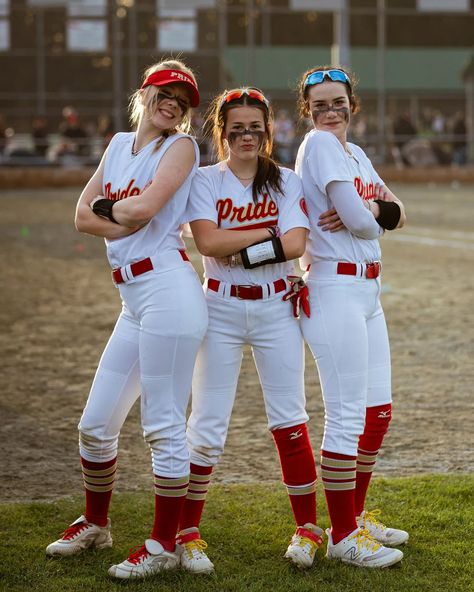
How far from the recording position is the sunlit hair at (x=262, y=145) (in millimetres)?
4355

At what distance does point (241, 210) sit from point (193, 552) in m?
1.36

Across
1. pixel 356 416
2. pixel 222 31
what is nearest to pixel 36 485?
pixel 356 416

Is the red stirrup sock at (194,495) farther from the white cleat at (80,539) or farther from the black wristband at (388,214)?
the black wristband at (388,214)

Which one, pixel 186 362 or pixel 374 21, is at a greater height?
pixel 374 21

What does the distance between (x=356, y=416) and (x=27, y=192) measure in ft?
83.0

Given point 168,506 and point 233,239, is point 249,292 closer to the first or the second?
point 233,239

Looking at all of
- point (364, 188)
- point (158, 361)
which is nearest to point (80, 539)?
point (158, 361)

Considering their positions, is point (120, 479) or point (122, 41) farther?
point (122, 41)

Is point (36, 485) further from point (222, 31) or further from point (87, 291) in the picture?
point (222, 31)

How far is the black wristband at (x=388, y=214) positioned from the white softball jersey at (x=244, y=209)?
322 mm

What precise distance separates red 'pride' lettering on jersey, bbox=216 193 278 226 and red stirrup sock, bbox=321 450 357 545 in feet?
3.21

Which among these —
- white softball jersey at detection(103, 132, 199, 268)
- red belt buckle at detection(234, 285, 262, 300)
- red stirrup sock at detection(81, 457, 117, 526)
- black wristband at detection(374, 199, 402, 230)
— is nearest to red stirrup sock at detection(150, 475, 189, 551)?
red stirrup sock at detection(81, 457, 117, 526)

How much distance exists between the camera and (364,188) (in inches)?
177

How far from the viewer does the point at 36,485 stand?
5508 mm
